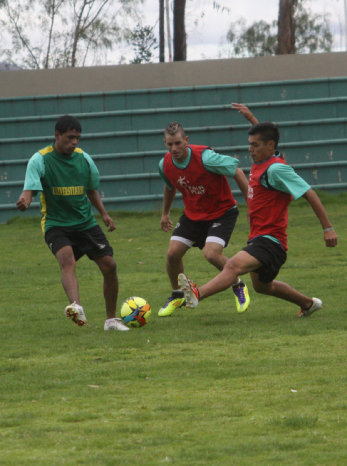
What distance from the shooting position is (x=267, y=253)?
760 cm

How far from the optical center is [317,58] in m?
21.0

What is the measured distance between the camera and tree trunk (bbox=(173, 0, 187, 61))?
26391mm

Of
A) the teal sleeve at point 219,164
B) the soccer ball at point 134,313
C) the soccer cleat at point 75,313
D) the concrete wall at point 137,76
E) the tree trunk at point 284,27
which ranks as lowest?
the soccer ball at point 134,313

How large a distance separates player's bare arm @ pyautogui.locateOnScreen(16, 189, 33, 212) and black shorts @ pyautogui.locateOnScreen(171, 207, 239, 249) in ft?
5.55

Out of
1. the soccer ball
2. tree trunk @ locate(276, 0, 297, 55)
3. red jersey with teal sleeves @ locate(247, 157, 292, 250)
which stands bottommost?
the soccer ball

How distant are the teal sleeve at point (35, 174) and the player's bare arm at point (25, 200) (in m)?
0.04

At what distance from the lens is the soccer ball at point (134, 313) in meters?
8.04

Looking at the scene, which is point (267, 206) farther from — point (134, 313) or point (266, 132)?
point (134, 313)

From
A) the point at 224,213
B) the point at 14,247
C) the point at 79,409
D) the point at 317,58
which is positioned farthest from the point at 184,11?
the point at 79,409

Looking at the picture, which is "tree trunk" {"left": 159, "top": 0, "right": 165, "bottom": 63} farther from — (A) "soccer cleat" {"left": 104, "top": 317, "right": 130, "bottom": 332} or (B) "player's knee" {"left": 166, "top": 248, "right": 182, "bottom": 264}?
(A) "soccer cleat" {"left": 104, "top": 317, "right": 130, "bottom": 332}

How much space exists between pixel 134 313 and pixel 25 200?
143 centimetres

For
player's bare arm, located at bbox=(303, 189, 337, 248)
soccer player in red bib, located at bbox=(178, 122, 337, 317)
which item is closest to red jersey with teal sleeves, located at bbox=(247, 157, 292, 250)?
soccer player in red bib, located at bbox=(178, 122, 337, 317)

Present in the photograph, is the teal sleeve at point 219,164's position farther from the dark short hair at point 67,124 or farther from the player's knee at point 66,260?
the player's knee at point 66,260

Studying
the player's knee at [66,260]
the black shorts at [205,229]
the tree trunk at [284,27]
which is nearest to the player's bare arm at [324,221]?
the black shorts at [205,229]
